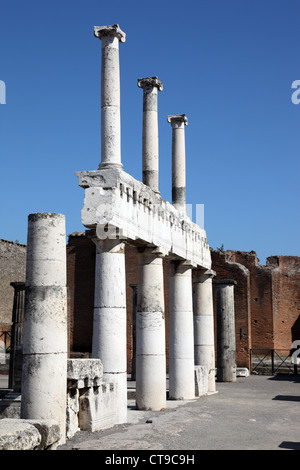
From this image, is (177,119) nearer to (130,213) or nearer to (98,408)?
(130,213)

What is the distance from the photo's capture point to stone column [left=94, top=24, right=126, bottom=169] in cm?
1030

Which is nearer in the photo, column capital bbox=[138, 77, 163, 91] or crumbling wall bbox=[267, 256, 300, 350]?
column capital bbox=[138, 77, 163, 91]

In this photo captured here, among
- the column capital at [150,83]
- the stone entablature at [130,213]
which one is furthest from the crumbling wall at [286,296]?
the column capital at [150,83]

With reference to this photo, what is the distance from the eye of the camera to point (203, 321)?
15.8 metres

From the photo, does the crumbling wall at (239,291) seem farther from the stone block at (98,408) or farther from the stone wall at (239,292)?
the stone block at (98,408)

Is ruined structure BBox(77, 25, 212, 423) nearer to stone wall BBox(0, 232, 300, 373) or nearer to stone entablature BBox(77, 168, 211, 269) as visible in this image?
stone entablature BBox(77, 168, 211, 269)

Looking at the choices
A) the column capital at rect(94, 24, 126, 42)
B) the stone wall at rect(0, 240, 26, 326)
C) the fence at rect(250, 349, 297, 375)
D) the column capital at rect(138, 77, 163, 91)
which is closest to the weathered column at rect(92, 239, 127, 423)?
the column capital at rect(94, 24, 126, 42)

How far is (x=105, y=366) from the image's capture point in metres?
9.77

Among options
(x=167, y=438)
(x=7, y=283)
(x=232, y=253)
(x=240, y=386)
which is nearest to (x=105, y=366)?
(x=167, y=438)

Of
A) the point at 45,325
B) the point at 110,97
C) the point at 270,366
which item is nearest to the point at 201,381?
the point at 110,97

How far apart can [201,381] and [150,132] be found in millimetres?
6363

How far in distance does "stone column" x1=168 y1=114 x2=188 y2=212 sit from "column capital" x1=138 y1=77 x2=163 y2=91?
6.39 feet
